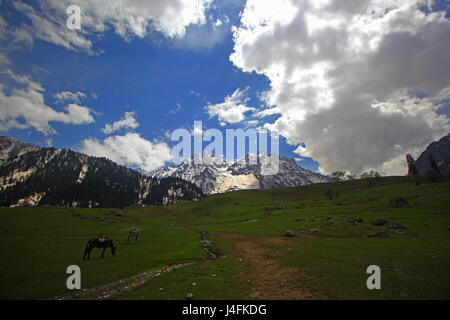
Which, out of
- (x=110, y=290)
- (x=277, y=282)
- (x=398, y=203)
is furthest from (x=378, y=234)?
(x=398, y=203)

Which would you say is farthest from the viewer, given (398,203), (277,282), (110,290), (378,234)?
(398,203)

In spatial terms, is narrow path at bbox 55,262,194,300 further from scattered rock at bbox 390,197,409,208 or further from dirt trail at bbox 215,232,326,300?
scattered rock at bbox 390,197,409,208

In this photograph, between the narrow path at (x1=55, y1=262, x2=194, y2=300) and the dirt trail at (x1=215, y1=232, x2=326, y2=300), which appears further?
the narrow path at (x1=55, y1=262, x2=194, y2=300)

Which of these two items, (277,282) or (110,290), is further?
(277,282)

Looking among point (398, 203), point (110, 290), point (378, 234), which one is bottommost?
point (378, 234)

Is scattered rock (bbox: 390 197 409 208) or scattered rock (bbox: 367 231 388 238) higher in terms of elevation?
scattered rock (bbox: 390 197 409 208)

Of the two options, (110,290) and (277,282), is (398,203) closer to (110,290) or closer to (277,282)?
(277,282)

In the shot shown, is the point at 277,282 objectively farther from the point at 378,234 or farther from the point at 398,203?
the point at 398,203

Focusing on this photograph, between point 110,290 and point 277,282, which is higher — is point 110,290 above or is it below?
above

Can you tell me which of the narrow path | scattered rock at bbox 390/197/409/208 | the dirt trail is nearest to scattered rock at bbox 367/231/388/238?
the dirt trail

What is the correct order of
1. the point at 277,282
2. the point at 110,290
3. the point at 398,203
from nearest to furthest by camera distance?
the point at 110,290
the point at 277,282
the point at 398,203

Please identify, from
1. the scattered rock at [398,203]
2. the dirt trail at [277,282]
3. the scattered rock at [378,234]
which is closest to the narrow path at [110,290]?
the dirt trail at [277,282]

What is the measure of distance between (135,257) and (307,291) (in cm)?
2155
